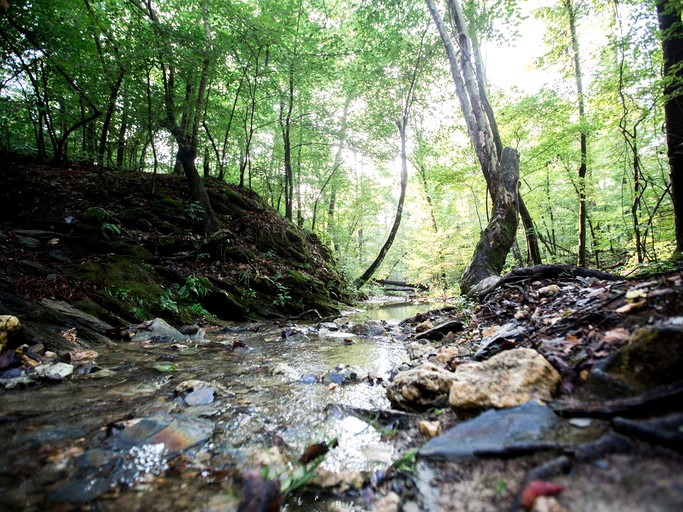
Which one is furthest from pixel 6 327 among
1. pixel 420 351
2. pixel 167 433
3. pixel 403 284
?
pixel 403 284

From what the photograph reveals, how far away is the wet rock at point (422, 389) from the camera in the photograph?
200cm

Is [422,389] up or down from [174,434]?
up

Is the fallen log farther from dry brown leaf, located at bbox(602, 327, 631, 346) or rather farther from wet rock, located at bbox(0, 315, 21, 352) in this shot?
dry brown leaf, located at bbox(602, 327, 631, 346)

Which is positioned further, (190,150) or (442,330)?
(190,150)

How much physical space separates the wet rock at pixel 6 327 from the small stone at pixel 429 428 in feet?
11.2

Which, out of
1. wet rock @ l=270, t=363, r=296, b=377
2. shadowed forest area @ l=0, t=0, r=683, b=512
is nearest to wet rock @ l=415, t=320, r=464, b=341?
shadowed forest area @ l=0, t=0, r=683, b=512

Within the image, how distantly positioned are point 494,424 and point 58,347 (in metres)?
4.04

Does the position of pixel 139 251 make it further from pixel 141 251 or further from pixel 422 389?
pixel 422 389

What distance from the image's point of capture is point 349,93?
15344 mm

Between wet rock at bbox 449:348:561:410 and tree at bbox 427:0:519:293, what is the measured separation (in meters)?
5.29

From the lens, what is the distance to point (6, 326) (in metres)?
2.77

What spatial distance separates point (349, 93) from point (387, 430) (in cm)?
1619

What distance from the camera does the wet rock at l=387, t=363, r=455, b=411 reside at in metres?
2.00

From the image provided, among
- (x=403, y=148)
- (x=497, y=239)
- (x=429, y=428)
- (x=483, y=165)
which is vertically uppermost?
(x=403, y=148)
